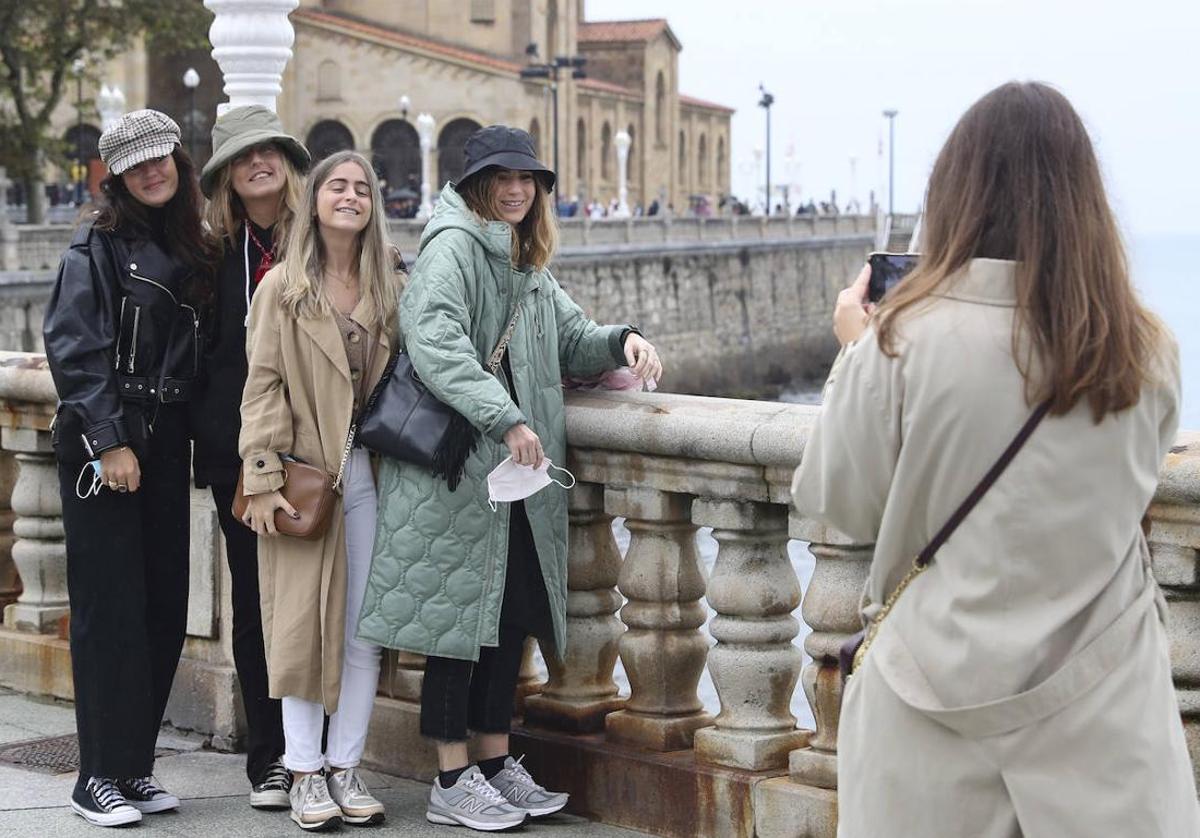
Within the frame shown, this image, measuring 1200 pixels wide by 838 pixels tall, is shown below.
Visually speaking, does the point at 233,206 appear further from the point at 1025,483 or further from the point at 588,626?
the point at 1025,483

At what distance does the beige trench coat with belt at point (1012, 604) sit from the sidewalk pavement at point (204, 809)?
7.33 feet

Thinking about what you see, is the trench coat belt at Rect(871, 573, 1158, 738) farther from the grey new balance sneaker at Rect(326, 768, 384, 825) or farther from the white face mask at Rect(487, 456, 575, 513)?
the grey new balance sneaker at Rect(326, 768, 384, 825)

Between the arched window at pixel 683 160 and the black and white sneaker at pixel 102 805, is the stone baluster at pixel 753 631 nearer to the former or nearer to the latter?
the black and white sneaker at pixel 102 805

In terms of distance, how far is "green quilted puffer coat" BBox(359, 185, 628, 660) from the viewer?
15.3 feet

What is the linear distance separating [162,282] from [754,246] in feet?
204

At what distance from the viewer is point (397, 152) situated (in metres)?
70.9

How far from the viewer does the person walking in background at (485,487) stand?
15.3ft

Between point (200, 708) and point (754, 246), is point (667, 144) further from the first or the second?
point (200, 708)

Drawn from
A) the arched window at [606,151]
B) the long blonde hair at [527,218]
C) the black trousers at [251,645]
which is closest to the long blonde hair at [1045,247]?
the long blonde hair at [527,218]

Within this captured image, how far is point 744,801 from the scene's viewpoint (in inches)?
183

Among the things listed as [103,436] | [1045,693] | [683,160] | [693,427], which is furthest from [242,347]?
[683,160]

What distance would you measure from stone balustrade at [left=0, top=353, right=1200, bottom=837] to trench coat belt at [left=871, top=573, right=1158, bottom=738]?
55.6 inches

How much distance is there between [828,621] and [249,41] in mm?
2969

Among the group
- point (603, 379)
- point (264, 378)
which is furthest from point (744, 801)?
point (264, 378)
